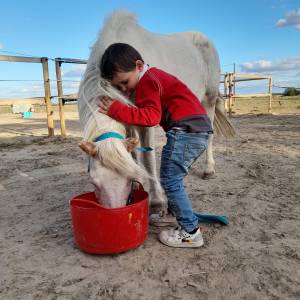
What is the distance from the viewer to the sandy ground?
1.79 metres

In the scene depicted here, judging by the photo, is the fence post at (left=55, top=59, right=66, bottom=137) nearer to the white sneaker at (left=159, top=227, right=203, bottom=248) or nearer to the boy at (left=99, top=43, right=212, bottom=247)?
the boy at (left=99, top=43, right=212, bottom=247)

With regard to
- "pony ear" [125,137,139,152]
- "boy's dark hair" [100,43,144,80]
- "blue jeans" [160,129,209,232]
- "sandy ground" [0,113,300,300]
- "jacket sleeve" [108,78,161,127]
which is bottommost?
"sandy ground" [0,113,300,300]

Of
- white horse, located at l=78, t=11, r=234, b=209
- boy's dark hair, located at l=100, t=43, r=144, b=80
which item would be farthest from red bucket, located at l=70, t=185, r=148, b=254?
boy's dark hair, located at l=100, t=43, r=144, b=80

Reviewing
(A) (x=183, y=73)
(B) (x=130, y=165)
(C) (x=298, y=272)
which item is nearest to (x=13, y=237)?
(B) (x=130, y=165)

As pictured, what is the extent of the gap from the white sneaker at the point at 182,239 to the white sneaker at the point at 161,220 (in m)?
0.34

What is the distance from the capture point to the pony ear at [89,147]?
197 cm

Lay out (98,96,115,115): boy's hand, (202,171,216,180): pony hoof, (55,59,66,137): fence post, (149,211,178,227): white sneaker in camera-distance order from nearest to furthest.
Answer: (98,96,115,115): boy's hand, (149,211,178,227): white sneaker, (202,171,216,180): pony hoof, (55,59,66,137): fence post

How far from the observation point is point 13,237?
2529mm

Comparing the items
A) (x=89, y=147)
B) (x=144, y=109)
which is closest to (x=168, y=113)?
(x=144, y=109)

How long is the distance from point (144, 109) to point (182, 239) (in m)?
0.90

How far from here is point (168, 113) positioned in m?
2.23

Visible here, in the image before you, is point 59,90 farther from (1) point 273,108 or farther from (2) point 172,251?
(1) point 273,108

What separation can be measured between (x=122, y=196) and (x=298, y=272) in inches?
42.7

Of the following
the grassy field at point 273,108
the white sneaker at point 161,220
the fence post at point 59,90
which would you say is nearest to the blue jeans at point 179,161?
the white sneaker at point 161,220
